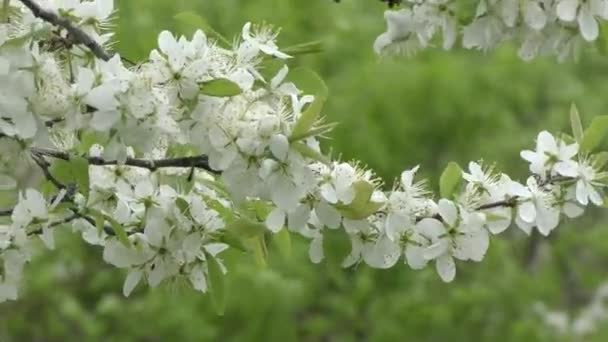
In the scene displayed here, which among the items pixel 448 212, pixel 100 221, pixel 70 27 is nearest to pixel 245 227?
pixel 100 221

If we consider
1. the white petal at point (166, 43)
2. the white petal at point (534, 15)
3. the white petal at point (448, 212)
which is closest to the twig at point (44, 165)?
the white petal at point (166, 43)

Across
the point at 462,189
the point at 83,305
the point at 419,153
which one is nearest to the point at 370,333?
the point at 419,153

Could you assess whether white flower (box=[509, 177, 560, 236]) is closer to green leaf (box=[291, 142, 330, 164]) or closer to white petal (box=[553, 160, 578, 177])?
white petal (box=[553, 160, 578, 177])

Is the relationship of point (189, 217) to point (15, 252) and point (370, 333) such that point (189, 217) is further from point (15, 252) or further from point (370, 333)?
point (370, 333)

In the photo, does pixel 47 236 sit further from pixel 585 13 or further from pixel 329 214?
pixel 585 13

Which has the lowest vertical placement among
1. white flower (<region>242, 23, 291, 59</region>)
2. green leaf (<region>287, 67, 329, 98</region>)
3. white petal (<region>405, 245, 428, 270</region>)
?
white petal (<region>405, 245, 428, 270</region>)

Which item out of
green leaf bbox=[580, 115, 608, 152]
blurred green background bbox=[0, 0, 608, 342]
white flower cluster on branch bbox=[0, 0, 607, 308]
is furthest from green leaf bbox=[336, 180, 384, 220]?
blurred green background bbox=[0, 0, 608, 342]
